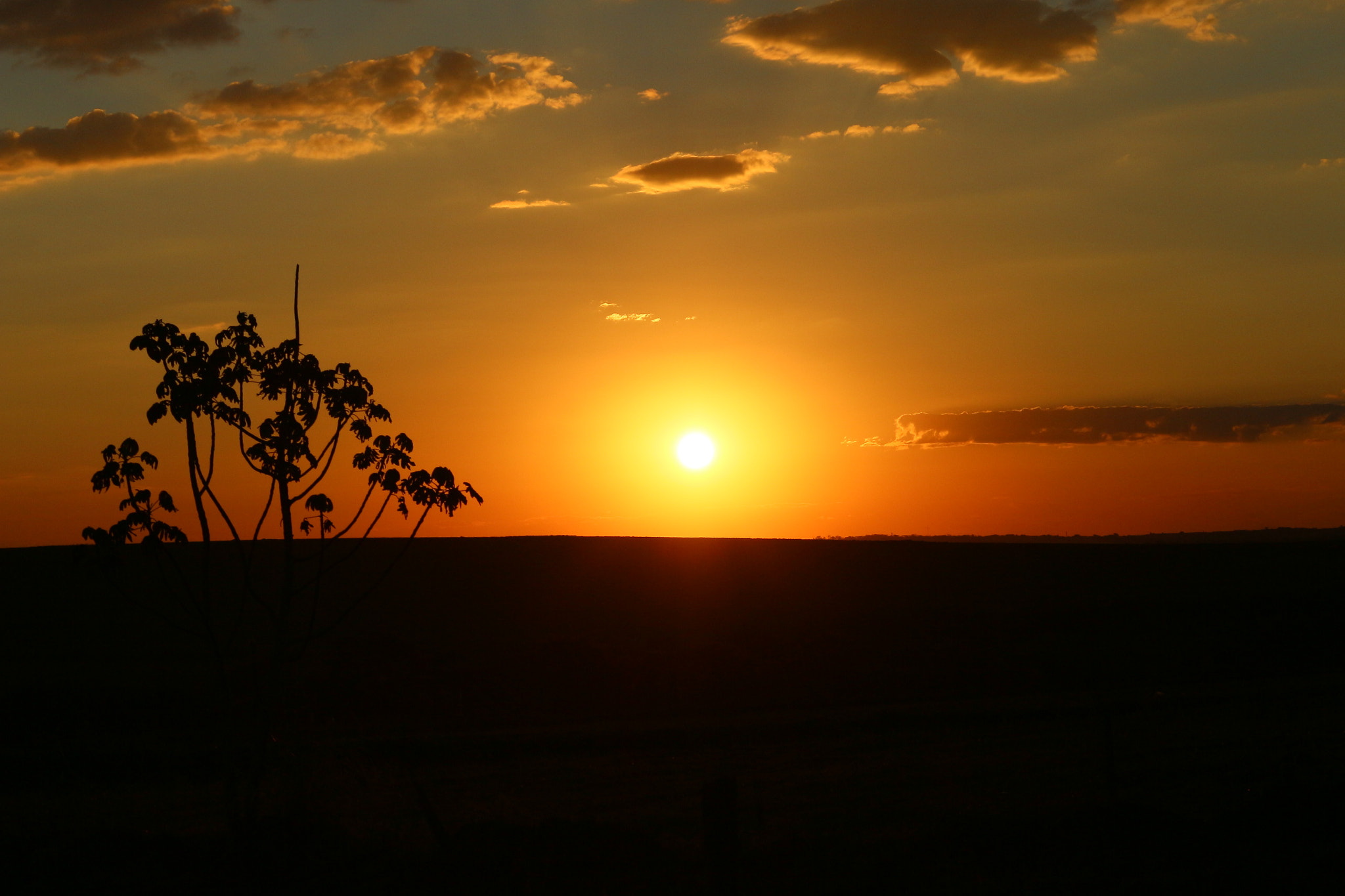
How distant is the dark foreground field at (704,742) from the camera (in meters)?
9.40

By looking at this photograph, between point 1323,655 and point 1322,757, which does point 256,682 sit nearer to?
point 1322,757

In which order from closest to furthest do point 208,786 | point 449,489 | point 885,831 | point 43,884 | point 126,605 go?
point 43,884 → point 449,489 → point 885,831 → point 208,786 → point 126,605

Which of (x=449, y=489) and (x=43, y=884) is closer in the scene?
(x=43, y=884)

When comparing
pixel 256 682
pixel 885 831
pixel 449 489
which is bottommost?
pixel 885 831

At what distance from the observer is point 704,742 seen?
1925 cm

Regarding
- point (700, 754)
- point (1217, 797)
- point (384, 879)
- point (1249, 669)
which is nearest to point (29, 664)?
point (700, 754)

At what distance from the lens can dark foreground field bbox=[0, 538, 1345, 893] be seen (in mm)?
9398

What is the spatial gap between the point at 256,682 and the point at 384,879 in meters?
2.83

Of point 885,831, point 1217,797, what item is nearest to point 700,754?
point 885,831

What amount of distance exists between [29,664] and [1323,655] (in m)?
35.6

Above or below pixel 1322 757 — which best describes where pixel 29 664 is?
above

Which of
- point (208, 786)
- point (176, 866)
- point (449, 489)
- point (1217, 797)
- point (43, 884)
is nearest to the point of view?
point (43, 884)

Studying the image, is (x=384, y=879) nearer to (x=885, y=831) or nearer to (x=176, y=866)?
(x=176, y=866)

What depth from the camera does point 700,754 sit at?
18188 millimetres
